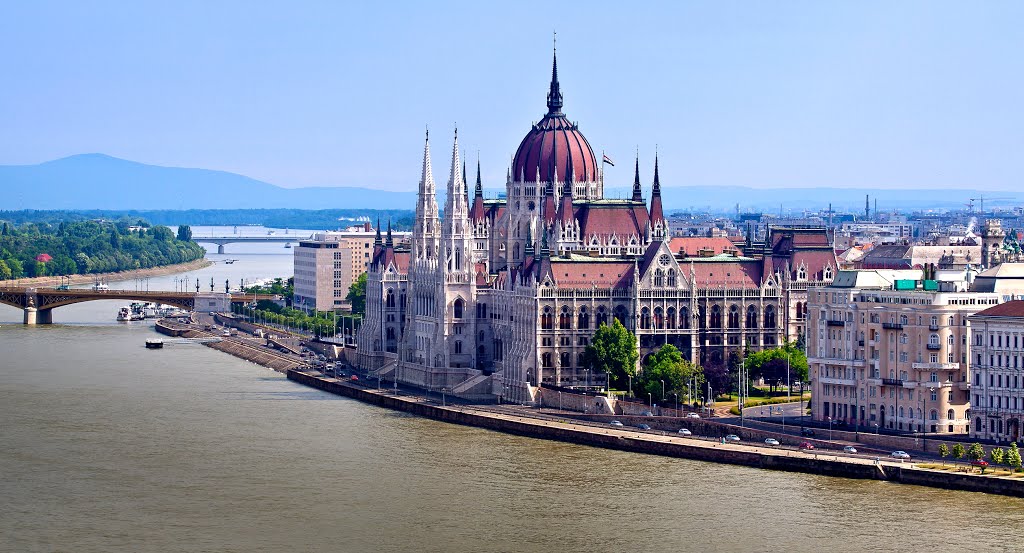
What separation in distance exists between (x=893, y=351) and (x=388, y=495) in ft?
79.0

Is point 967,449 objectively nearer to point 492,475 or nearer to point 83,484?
point 492,475

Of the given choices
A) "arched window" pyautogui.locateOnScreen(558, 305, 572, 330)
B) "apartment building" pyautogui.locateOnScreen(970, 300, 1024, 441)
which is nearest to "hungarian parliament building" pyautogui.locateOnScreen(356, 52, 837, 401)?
"arched window" pyautogui.locateOnScreen(558, 305, 572, 330)

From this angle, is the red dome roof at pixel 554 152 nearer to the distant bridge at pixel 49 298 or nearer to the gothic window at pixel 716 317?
the gothic window at pixel 716 317

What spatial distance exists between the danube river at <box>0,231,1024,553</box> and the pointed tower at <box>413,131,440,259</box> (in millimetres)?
19812

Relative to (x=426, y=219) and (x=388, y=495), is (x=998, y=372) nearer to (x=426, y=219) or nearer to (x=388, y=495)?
(x=388, y=495)

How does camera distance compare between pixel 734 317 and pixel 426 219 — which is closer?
pixel 734 317

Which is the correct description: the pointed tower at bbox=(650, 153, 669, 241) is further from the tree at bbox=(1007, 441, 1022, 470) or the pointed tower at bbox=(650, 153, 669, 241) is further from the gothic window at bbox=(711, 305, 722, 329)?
the tree at bbox=(1007, 441, 1022, 470)

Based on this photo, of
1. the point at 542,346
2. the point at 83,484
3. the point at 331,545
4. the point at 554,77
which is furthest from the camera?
the point at 554,77

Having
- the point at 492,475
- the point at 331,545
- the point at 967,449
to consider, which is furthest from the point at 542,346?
the point at 331,545

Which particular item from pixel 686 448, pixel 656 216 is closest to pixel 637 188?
pixel 656 216

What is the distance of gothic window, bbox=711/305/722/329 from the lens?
11981cm

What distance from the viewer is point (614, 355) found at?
370ft

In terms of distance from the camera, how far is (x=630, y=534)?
7562 cm

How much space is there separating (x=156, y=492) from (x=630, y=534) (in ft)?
67.2
